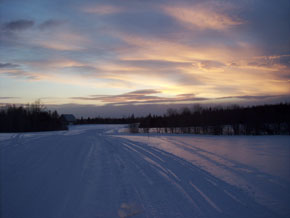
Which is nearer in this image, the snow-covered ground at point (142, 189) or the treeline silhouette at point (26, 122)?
the snow-covered ground at point (142, 189)

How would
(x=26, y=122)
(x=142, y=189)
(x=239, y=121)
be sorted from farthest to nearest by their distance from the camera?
(x=26, y=122) < (x=239, y=121) < (x=142, y=189)

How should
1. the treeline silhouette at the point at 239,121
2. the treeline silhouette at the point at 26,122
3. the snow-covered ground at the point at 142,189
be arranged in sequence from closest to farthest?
the snow-covered ground at the point at 142,189
the treeline silhouette at the point at 239,121
the treeline silhouette at the point at 26,122

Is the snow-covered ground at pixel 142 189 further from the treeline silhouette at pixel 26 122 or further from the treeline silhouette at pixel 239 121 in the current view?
the treeline silhouette at pixel 26 122

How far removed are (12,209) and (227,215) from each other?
179 inches

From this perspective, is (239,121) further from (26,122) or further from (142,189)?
(26,122)

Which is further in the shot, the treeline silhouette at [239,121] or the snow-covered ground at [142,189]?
the treeline silhouette at [239,121]

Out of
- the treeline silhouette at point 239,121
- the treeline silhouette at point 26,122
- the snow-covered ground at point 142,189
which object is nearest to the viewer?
the snow-covered ground at point 142,189

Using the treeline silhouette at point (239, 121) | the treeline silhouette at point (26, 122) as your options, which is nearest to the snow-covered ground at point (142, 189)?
the treeline silhouette at point (239, 121)

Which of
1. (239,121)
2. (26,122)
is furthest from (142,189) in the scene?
(26,122)

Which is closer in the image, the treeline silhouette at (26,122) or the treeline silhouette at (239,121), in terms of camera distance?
the treeline silhouette at (239,121)

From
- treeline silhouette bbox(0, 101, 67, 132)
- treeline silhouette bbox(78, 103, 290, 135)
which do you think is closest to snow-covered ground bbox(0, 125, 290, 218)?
treeline silhouette bbox(78, 103, 290, 135)

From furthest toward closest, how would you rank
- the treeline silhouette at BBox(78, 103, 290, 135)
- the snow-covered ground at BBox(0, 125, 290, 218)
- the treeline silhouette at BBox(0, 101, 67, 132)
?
1. the treeline silhouette at BBox(0, 101, 67, 132)
2. the treeline silhouette at BBox(78, 103, 290, 135)
3. the snow-covered ground at BBox(0, 125, 290, 218)

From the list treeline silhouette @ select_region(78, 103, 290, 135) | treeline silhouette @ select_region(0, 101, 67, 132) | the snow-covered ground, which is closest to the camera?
the snow-covered ground

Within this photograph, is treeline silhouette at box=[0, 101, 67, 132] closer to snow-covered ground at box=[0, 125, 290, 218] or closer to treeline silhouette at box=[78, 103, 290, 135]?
Result: treeline silhouette at box=[78, 103, 290, 135]
